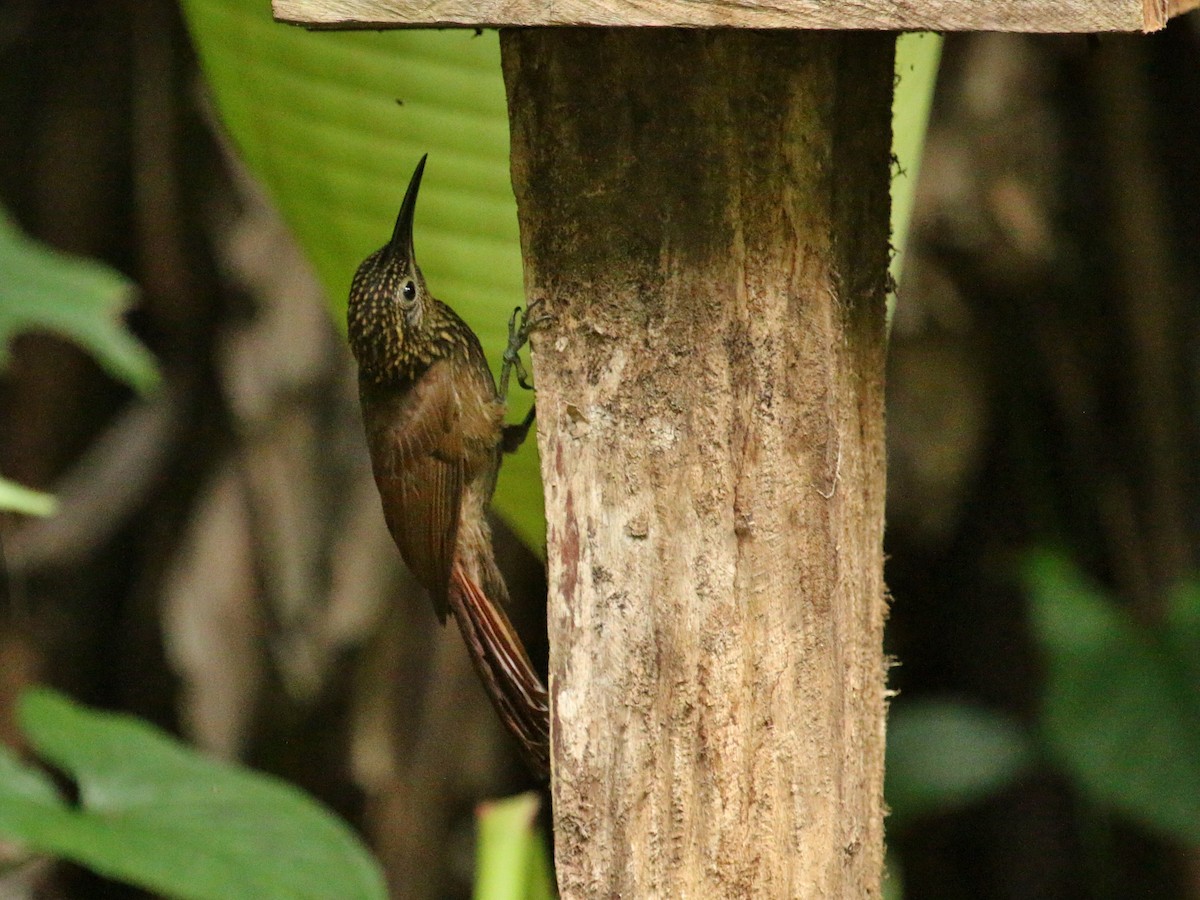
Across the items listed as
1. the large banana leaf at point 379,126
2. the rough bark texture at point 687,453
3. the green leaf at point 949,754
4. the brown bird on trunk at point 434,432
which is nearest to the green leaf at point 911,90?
the large banana leaf at point 379,126

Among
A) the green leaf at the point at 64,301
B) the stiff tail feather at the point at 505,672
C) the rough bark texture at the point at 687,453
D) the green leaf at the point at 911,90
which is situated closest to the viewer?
the rough bark texture at the point at 687,453

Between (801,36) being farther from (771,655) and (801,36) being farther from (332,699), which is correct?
(332,699)

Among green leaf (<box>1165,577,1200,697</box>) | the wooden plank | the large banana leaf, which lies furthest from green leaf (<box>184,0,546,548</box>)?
green leaf (<box>1165,577,1200,697</box>)

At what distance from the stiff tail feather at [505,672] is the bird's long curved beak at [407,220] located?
47 cm

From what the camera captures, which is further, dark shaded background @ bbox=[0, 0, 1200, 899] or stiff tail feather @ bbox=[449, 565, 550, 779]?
dark shaded background @ bbox=[0, 0, 1200, 899]

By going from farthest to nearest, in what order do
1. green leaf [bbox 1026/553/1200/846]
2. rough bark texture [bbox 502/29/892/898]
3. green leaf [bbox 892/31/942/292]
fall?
1. green leaf [bbox 1026/553/1200/846]
2. green leaf [bbox 892/31/942/292]
3. rough bark texture [bbox 502/29/892/898]

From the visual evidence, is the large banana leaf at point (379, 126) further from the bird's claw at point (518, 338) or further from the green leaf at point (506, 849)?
the green leaf at point (506, 849)

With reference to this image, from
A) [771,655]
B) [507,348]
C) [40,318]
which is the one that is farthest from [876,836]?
[40,318]

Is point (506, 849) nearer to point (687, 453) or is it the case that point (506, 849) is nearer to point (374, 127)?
point (687, 453)

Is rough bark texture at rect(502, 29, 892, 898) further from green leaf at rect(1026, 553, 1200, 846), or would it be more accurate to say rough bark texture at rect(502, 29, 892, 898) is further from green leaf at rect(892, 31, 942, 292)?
green leaf at rect(1026, 553, 1200, 846)

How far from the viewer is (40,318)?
8.92 feet

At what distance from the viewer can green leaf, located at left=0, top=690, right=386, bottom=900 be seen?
5.92ft

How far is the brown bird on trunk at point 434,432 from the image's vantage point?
214 cm

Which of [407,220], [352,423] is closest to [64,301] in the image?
[407,220]
